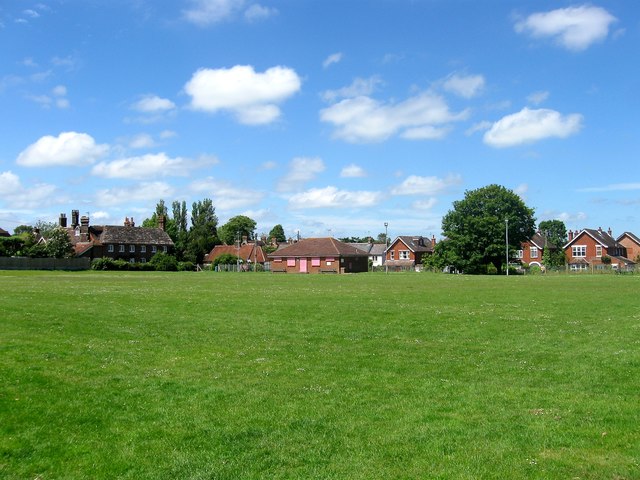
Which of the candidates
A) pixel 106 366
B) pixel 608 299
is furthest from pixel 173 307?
pixel 608 299

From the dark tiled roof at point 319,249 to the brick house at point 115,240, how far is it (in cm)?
3218

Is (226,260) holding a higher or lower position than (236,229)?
lower

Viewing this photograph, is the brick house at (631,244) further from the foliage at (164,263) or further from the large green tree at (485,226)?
the foliage at (164,263)

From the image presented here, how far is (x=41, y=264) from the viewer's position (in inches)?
3782

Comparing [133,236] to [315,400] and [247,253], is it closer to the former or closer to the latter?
[247,253]

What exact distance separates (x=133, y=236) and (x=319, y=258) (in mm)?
45818

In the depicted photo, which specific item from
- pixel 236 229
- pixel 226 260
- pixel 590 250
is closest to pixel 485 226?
pixel 590 250

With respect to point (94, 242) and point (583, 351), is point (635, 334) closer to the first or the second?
point (583, 351)

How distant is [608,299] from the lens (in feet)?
116

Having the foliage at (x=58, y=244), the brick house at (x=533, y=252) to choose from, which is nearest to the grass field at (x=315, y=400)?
the foliage at (x=58, y=244)

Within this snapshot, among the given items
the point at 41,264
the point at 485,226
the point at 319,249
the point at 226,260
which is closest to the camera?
the point at 41,264

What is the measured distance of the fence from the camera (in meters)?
93.4

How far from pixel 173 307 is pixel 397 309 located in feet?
35.1

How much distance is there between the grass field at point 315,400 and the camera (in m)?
8.64
